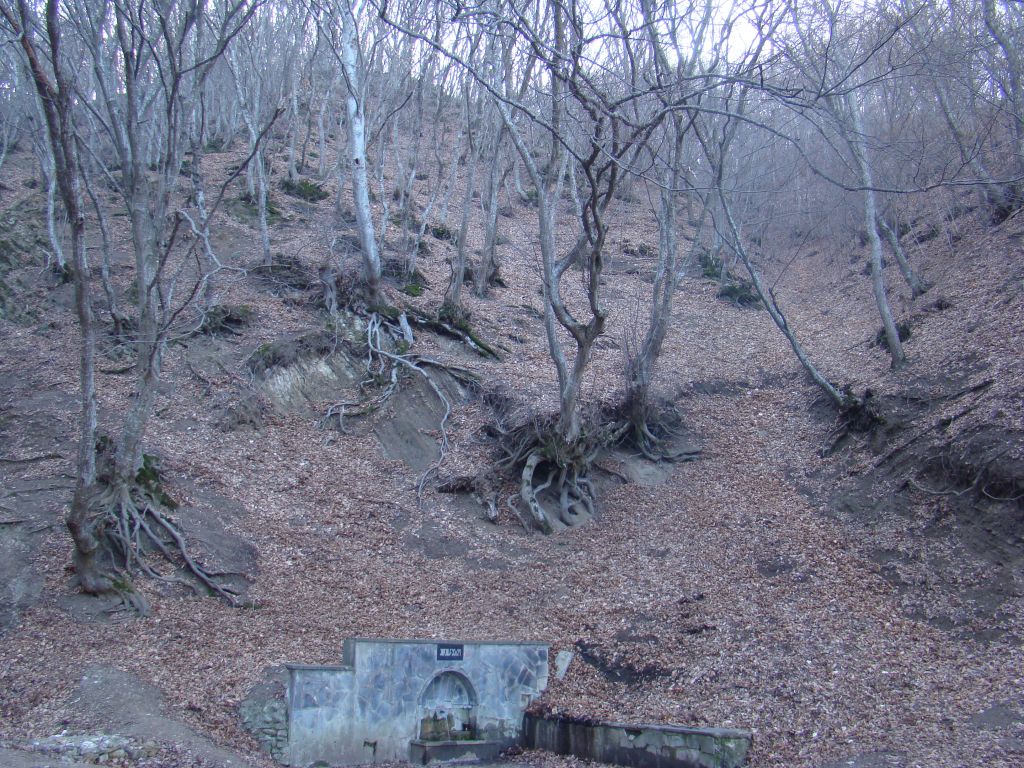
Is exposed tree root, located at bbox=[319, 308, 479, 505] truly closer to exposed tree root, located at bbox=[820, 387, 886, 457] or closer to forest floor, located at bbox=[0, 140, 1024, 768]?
forest floor, located at bbox=[0, 140, 1024, 768]

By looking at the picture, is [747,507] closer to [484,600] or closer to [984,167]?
[484,600]

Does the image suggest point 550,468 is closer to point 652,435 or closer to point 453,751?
point 652,435

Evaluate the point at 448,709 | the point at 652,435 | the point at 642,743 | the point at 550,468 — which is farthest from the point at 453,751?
the point at 652,435

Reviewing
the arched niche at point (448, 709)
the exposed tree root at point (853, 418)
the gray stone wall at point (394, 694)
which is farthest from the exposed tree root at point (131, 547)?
the exposed tree root at point (853, 418)

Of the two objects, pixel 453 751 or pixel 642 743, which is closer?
pixel 642 743

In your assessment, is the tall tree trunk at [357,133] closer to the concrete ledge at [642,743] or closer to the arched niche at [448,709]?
the arched niche at [448,709]

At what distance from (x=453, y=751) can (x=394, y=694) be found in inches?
39.9

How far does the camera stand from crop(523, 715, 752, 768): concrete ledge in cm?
730

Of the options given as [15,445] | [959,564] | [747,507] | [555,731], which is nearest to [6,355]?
[15,445]

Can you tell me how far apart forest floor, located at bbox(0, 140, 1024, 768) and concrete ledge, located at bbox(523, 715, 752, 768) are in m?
0.23

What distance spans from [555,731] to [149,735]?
4327 mm

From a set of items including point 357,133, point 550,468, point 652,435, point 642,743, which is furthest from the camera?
point 357,133

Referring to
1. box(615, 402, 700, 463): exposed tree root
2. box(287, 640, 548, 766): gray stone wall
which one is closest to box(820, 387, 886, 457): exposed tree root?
box(615, 402, 700, 463): exposed tree root

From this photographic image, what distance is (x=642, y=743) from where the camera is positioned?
311 inches
